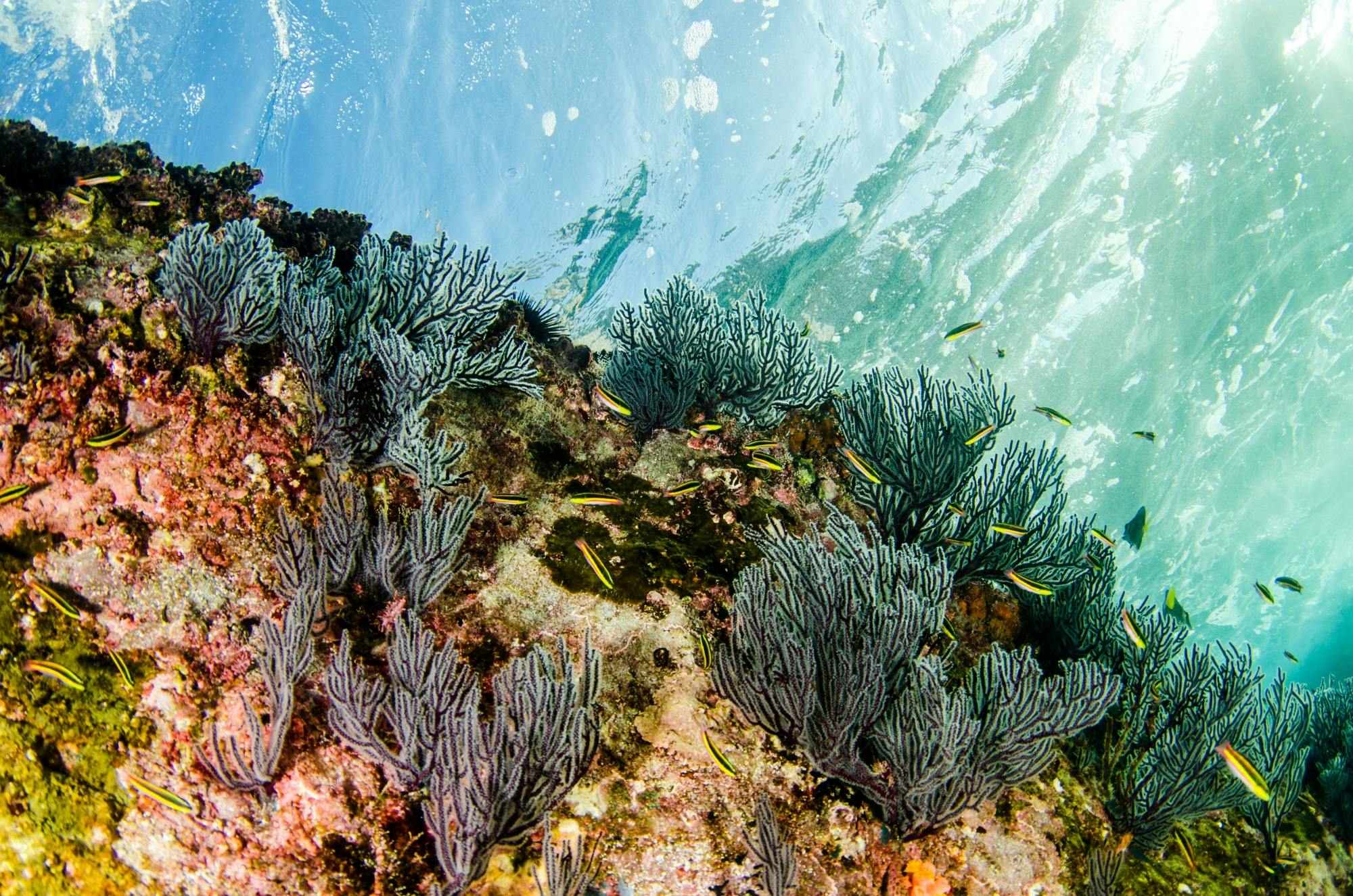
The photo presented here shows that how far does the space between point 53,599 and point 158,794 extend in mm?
970

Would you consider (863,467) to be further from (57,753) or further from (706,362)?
(57,753)

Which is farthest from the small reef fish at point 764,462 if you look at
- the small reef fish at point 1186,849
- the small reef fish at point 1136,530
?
the small reef fish at point 1136,530

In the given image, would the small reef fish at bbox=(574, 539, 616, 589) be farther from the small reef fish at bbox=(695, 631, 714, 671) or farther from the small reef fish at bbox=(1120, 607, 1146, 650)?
the small reef fish at bbox=(1120, 607, 1146, 650)

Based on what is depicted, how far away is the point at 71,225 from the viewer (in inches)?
140

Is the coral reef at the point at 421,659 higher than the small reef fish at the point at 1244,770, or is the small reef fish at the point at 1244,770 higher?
the coral reef at the point at 421,659

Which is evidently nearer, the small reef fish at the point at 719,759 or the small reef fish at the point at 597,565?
the small reef fish at the point at 719,759

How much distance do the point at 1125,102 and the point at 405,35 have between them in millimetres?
22728

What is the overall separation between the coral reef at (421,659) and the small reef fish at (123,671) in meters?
0.02

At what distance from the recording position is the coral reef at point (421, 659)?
241 cm

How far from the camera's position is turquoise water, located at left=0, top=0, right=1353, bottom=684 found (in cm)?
1647

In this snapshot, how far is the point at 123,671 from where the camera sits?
2547 millimetres

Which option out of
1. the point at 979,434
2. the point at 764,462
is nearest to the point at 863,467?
the point at 764,462

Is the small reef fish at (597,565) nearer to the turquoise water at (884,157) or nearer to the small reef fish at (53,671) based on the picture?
the small reef fish at (53,671)

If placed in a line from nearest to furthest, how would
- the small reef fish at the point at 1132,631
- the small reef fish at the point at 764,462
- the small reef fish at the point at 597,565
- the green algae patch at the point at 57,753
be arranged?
the green algae patch at the point at 57,753 → the small reef fish at the point at 597,565 → the small reef fish at the point at 1132,631 → the small reef fish at the point at 764,462
